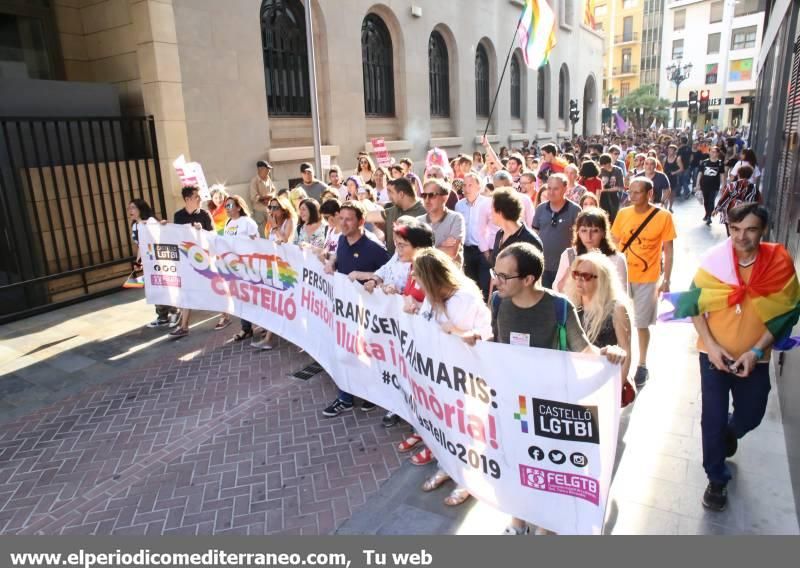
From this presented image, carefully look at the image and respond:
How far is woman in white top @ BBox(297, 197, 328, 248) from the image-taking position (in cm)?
608

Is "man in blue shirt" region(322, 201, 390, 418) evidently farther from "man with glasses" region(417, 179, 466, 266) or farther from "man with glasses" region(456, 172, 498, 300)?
"man with glasses" region(456, 172, 498, 300)

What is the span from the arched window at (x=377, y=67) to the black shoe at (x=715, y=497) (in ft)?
50.5

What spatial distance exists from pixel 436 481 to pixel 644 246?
3.04 metres

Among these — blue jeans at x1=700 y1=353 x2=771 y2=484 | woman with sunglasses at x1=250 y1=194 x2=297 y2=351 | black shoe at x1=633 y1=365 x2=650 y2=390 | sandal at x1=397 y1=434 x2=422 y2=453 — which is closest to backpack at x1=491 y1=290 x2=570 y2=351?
blue jeans at x1=700 y1=353 x2=771 y2=484

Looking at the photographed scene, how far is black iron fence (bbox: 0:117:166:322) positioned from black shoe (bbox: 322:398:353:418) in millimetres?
6344

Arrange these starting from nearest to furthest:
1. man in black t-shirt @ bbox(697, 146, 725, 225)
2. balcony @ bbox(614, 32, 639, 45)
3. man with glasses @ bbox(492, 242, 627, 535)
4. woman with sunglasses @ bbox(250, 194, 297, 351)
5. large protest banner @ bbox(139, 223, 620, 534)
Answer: large protest banner @ bbox(139, 223, 620, 534)
man with glasses @ bbox(492, 242, 627, 535)
woman with sunglasses @ bbox(250, 194, 297, 351)
man in black t-shirt @ bbox(697, 146, 725, 225)
balcony @ bbox(614, 32, 639, 45)

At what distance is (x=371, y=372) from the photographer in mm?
4695

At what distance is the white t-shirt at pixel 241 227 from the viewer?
690cm

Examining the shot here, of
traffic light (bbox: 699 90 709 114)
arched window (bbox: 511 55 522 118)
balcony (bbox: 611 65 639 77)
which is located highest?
balcony (bbox: 611 65 639 77)

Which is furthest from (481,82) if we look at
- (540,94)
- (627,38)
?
(627,38)

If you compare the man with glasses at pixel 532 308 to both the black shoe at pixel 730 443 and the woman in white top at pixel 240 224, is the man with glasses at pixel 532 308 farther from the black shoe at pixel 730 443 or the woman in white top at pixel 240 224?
the woman in white top at pixel 240 224

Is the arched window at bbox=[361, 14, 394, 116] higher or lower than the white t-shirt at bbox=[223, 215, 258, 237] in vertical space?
higher

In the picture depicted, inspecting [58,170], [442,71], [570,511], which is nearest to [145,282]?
[58,170]

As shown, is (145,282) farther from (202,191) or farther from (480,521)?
(480,521)
